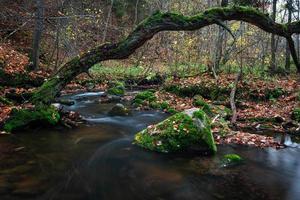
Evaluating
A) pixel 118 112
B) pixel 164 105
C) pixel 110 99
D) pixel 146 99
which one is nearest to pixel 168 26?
pixel 118 112

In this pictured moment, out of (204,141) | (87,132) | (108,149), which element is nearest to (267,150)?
(204,141)

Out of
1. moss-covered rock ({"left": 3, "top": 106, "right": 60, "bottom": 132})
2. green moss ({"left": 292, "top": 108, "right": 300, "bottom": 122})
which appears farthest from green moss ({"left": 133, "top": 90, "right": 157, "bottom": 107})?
green moss ({"left": 292, "top": 108, "right": 300, "bottom": 122})

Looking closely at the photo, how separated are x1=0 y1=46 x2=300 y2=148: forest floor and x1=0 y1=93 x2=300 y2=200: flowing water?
1344mm

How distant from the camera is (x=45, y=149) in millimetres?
9484

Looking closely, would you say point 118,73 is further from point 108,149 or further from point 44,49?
point 108,149

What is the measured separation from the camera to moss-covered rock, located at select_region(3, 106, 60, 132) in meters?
10.7

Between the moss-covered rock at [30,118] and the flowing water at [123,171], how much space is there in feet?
1.00

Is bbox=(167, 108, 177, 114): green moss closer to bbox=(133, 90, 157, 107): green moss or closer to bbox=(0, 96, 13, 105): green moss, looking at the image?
bbox=(133, 90, 157, 107): green moss

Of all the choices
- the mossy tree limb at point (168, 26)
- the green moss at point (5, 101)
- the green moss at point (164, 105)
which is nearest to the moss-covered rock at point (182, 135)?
the mossy tree limb at point (168, 26)

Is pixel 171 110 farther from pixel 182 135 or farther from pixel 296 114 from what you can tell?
pixel 182 135

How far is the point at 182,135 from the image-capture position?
374 inches

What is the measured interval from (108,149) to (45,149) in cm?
164

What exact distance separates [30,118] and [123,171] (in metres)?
4.20

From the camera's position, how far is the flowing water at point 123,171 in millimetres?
7066
